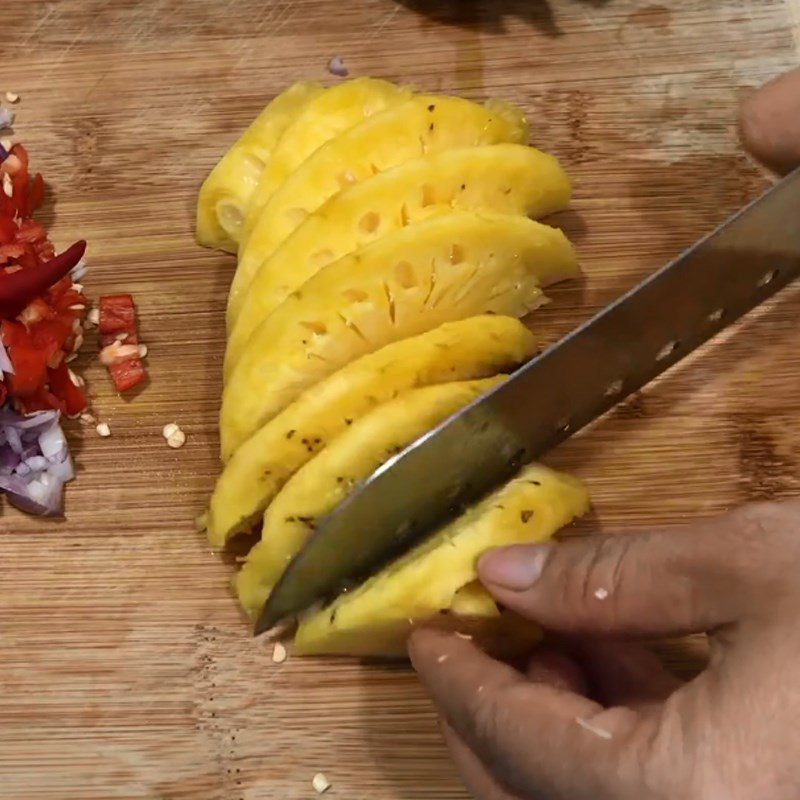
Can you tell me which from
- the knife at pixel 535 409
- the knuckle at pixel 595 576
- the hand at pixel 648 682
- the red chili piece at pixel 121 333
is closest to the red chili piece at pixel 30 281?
the red chili piece at pixel 121 333

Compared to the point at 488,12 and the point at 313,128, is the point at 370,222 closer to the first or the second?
the point at 313,128

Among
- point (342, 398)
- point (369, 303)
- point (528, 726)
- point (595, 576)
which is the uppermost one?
point (369, 303)

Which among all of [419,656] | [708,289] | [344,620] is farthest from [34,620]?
[708,289]

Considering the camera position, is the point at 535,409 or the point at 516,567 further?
the point at 535,409

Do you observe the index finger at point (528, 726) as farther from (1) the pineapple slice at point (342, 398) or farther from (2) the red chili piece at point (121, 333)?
(2) the red chili piece at point (121, 333)

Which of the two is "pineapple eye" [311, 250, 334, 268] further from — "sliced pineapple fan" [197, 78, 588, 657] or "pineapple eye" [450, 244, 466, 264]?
"pineapple eye" [450, 244, 466, 264]

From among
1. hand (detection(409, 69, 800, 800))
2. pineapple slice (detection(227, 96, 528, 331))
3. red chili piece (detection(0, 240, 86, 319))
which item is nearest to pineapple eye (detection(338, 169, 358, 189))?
pineapple slice (detection(227, 96, 528, 331))

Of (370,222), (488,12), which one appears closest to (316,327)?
(370,222)
